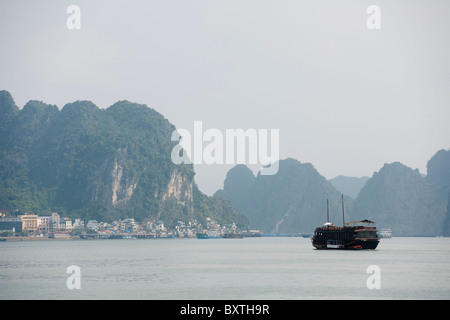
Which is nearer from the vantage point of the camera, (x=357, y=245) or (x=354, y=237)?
(x=354, y=237)

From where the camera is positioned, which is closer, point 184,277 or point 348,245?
point 184,277

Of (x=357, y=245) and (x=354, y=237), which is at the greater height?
(x=354, y=237)
